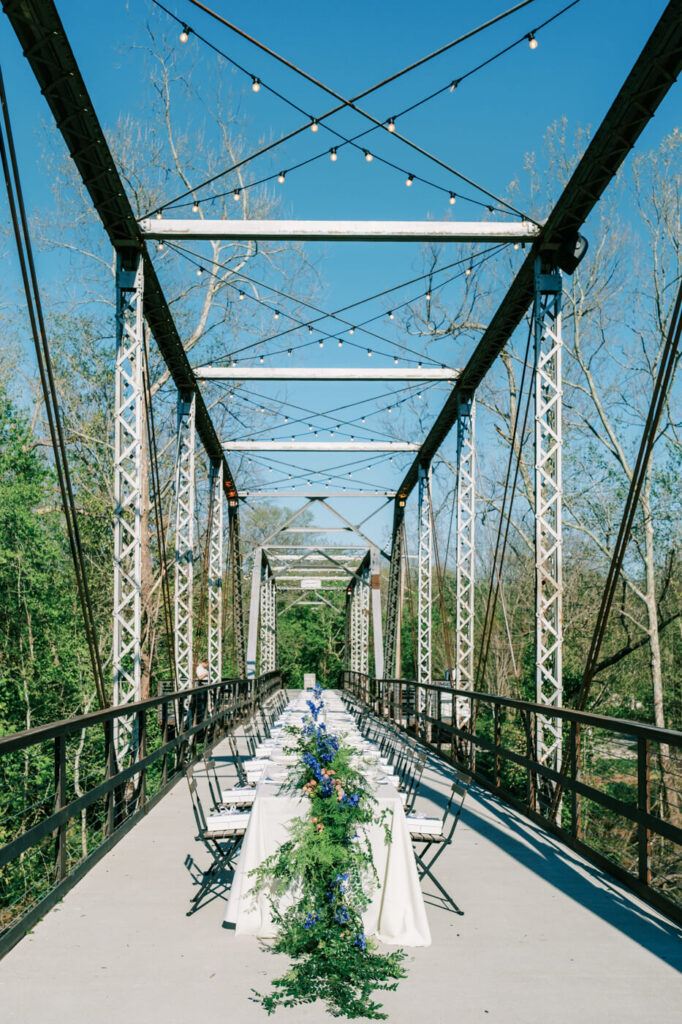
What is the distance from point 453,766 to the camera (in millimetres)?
11406

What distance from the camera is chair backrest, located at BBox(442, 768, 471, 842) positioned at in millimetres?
5463

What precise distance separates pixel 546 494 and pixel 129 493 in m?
4.45

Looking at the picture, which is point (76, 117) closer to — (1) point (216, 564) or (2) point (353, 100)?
(2) point (353, 100)

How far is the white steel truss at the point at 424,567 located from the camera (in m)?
17.6

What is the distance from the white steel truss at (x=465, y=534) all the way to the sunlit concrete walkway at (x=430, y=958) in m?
7.45

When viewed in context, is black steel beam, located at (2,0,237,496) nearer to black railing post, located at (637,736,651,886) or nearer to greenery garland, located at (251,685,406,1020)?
greenery garland, located at (251,685,406,1020)

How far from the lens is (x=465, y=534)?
47.3 feet

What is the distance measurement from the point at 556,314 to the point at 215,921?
22.2ft

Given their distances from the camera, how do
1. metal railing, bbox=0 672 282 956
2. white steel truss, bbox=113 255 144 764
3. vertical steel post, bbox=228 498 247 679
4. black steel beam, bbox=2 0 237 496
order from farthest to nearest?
vertical steel post, bbox=228 498 247 679 → white steel truss, bbox=113 255 144 764 → black steel beam, bbox=2 0 237 496 → metal railing, bbox=0 672 282 956

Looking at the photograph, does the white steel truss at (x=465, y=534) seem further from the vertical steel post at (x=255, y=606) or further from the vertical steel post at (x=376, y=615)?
the vertical steel post at (x=255, y=606)

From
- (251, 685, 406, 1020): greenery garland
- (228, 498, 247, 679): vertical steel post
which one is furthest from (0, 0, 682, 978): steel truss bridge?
(228, 498, 247, 679): vertical steel post

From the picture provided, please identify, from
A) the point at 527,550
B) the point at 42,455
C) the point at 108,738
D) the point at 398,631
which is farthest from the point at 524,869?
the point at 527,550

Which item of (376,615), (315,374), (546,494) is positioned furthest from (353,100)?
(376,615)

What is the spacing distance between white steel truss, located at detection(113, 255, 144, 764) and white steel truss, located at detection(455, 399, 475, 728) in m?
A: 5.58
